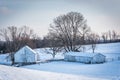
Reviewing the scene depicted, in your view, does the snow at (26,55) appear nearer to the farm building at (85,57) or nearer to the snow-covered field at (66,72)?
the farm building at (85,57)

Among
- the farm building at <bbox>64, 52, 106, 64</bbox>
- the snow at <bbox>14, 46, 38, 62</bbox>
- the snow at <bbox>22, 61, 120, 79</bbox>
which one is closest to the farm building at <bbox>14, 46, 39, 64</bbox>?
the snow at <bbox>14, 46, 38, 62</bbox>

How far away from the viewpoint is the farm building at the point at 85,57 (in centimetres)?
5019

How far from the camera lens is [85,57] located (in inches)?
2032

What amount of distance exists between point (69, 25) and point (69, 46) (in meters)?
6.06

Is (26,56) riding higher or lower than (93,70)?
higher

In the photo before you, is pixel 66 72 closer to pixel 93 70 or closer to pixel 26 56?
pixel 93 70

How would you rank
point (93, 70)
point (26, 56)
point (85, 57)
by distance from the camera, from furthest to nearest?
1. point (26, 56)
2. point (85, 57)
3. point (93, 70)

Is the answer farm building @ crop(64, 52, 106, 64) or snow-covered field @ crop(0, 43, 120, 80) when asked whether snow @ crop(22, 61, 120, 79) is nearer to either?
snow-covered field @ crop(0, 43, 120, 80)

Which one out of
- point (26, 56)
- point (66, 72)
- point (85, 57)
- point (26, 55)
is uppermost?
point (26, 55)

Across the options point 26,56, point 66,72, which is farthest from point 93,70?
point 26,56

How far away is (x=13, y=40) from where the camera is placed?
64.9 meters

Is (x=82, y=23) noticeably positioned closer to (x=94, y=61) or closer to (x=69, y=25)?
(x=69, y=25)

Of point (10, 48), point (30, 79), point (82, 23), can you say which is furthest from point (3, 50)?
point (30, 79)

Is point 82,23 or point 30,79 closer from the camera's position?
point 30,79
